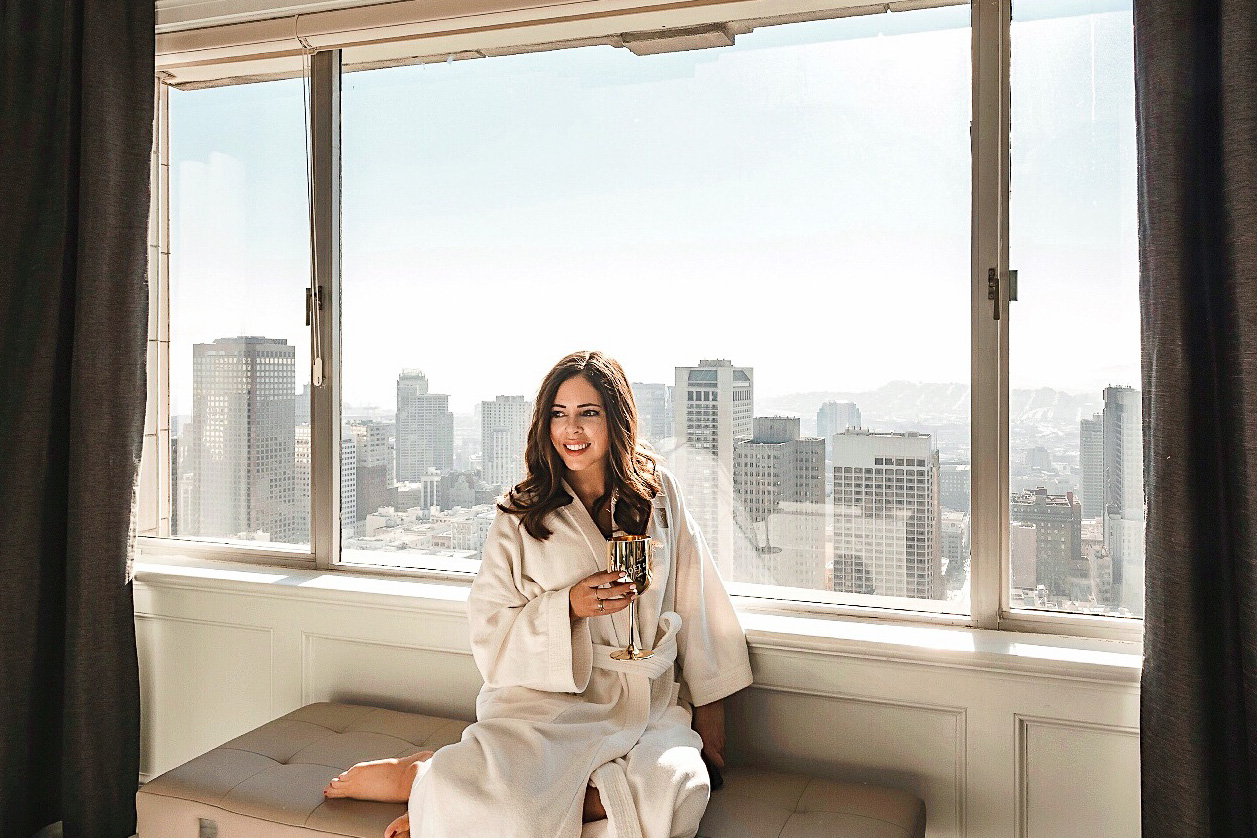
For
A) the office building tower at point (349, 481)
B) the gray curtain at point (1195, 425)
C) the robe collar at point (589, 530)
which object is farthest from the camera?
A: the office building tower at point (349, 481)

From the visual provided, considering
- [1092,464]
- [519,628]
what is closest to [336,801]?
[519,628]

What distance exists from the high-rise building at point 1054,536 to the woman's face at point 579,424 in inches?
35.1

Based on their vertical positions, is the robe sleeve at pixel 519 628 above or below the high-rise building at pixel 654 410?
below

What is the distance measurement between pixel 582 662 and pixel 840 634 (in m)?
0.55

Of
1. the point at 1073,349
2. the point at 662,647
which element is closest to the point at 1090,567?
the point at 1073,349

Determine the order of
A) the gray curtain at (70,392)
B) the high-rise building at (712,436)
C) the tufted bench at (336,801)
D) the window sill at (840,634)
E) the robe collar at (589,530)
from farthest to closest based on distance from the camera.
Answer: the gray curtain at (70,392), the high-rise building at (712,436), the robe collar at (589,530), the window sill at (840,634), the tufted bench at (336,801)

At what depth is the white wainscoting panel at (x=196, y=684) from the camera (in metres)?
2.44

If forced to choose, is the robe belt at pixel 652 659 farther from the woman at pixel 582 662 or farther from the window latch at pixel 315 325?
the window latch at pixel 315 325

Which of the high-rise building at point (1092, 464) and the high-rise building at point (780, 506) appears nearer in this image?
the high-rise building at point (1092, 464)

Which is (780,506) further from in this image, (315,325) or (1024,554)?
(315,325)

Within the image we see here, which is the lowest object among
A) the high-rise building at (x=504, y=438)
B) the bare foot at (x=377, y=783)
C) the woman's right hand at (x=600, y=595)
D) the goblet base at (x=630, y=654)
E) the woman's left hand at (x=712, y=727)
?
the bare foot at (x=377, y=783)

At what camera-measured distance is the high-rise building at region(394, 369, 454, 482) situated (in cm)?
237

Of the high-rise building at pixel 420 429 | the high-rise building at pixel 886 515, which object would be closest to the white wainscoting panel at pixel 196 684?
the high-rise building at pixel 420 429

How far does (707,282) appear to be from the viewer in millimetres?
2127
